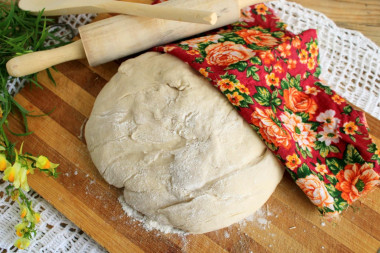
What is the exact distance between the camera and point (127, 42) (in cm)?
129

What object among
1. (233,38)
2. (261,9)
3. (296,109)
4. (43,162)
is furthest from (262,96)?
(43,162)

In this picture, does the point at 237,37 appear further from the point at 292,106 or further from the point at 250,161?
the point at 250,161

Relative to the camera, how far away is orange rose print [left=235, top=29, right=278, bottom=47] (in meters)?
1.31

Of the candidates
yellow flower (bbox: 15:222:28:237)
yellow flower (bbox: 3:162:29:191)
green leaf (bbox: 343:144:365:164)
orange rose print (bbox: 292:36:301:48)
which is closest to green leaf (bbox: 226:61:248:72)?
orange rose print (bbox: 292:36:301:48)

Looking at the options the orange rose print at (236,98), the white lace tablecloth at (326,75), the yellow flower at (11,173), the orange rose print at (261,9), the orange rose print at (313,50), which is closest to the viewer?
the yellow flower at (11,173)

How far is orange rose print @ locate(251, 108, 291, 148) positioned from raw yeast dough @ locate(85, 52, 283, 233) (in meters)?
0.04

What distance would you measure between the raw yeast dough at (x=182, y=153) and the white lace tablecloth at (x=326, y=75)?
0.26 m

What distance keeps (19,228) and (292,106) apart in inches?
39.4

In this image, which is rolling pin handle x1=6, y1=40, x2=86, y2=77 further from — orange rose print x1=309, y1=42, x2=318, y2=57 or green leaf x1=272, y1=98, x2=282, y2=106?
orange rose print x1=309, y1=42, x2=318, y2=57

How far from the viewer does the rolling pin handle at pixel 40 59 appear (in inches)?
48.3

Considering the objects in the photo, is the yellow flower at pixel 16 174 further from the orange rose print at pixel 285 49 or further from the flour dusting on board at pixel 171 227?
the orange rose print at pixel 285 49

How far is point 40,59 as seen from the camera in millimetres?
1254

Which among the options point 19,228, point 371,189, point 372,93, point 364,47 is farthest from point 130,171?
point 364,47

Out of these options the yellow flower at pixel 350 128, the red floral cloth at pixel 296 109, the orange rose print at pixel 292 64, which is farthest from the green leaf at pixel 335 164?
the orange rose print at pixel 292 64
